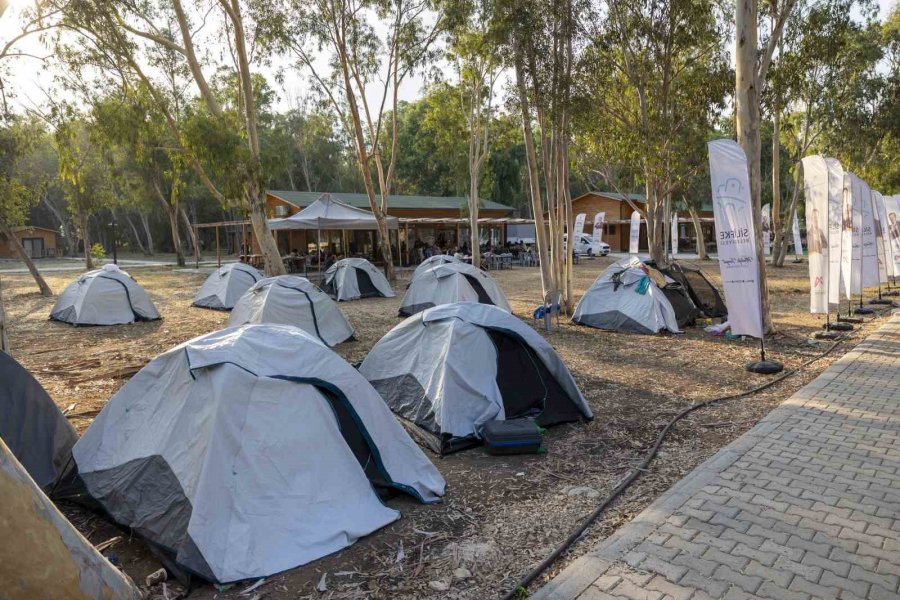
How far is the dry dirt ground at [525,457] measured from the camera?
3.70m

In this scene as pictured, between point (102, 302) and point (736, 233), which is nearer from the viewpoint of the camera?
point (736, 233)

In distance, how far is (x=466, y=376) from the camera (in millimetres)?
5898

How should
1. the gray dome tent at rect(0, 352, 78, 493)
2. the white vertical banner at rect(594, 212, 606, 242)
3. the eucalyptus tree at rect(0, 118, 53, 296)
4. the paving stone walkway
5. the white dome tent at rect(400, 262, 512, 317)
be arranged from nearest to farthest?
the paving stone walkway → the gray dome tent at rect(0, 352, 78, 493) → the white dome tent at rect(400, 262, 512, 317) → the eucalyptus tree at rect(0, 118, 53, 296) → the white vertical banner at rect(594, 212, 606, 242)

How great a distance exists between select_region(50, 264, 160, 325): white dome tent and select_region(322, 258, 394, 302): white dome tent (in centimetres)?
515

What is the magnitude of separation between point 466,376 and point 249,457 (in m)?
2.41

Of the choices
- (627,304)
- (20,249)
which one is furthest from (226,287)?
(627,304)

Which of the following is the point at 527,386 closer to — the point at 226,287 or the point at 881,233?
the point at 226,287

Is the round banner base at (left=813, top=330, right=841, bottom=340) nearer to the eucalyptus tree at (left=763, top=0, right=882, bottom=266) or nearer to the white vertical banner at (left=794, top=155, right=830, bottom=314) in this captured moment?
the white vertical banner at (left=794, top=155, right=830, bottom=314)

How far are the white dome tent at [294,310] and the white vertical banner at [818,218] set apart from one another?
27.6 ft

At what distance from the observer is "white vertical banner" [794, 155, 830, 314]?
33.9ft

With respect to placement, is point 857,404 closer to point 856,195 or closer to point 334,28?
point 856,195

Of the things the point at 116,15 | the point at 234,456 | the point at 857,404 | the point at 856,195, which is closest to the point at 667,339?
the point at 857,404

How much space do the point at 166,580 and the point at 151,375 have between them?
163 centimetres

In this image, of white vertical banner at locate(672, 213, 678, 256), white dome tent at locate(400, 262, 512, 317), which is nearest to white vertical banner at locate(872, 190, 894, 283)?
white dome tent at locate(400, 262, 512, 317)
